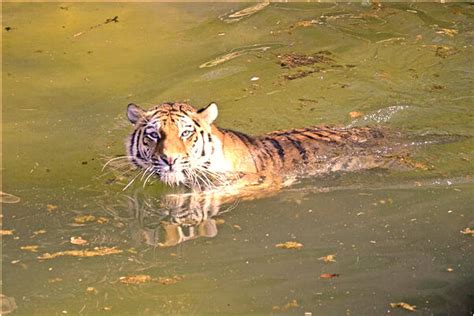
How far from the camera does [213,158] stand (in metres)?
6.47

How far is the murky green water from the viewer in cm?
478

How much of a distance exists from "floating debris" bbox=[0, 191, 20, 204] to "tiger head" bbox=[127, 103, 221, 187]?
32.7 inches

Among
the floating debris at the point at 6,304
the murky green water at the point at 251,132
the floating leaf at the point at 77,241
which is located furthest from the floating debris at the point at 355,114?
the floating debris at the point at 6,304

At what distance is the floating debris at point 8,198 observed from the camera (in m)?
6.12

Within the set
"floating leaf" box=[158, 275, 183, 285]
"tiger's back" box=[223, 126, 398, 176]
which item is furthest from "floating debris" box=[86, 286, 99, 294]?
"tiger's back" box=[223, 126, 398, 176]

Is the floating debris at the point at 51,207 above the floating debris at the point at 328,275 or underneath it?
underneath

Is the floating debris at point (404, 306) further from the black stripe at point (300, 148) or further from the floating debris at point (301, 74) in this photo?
the floating debris at point (301, 74)

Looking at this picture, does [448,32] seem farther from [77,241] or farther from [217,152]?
[77,241]

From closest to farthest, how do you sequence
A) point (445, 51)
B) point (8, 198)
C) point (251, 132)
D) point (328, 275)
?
point (328, 275)
point (8, 198)
point (251, 132)
point (445, 51)

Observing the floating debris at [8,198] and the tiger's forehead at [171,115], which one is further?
the tiger's forehead at [171,115]

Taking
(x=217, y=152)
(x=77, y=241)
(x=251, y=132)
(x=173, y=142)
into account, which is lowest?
(x=251, y=132)

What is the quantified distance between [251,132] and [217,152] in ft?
3.62

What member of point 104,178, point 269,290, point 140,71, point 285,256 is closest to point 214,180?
point 104,178

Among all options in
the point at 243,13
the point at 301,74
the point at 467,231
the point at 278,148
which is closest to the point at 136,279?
the point at 467,231
